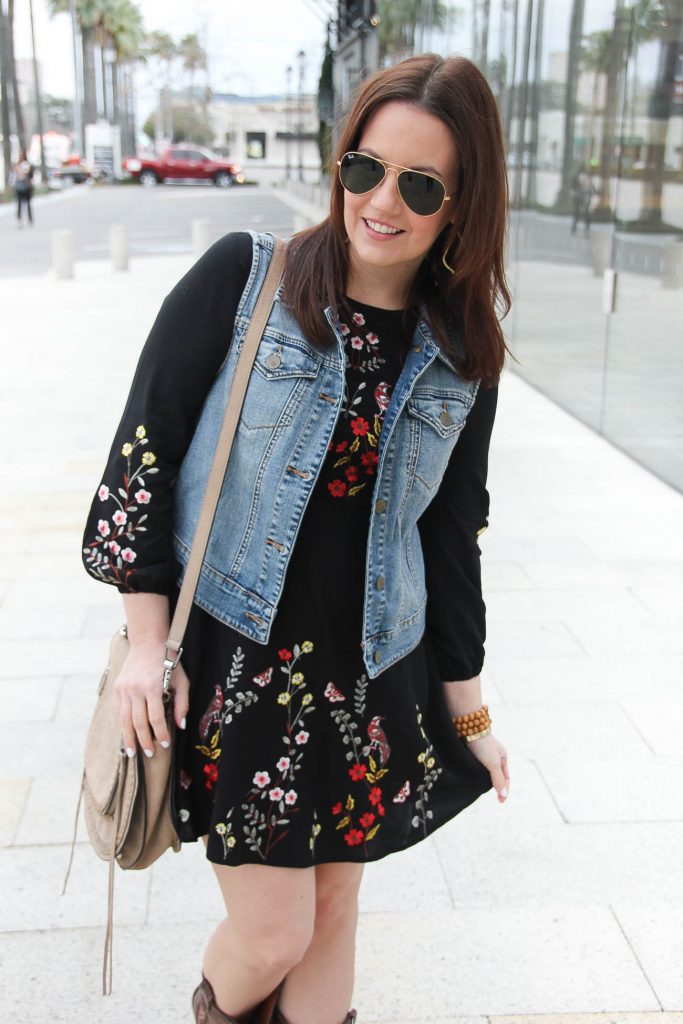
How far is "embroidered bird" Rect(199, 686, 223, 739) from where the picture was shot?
1.73 m

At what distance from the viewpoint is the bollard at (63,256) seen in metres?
15.0

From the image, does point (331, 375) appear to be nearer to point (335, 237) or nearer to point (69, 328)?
point (335, 237)

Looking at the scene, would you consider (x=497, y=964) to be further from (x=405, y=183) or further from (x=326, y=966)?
(x=405, y=183)

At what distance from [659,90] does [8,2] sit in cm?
4105

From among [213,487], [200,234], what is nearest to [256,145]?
[200,234]

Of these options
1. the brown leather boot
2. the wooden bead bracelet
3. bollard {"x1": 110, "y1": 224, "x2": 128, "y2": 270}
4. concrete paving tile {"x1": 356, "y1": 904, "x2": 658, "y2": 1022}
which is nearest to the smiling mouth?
the wooden bead bracelet

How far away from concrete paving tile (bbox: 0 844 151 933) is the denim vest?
1.38m

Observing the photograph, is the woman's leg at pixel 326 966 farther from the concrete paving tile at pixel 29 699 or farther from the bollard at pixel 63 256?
the bollard at pixel 63 256

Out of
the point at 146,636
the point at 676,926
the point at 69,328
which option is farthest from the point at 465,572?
the point at 69,328

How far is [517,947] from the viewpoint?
2648mm

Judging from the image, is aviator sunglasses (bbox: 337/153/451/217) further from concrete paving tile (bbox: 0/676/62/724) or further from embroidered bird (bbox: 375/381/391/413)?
concrete paving tile (bbox: 0/676/62/724)

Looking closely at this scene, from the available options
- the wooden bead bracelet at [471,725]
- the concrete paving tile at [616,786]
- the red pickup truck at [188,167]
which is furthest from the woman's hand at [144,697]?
the red pickup truck at [188,167]

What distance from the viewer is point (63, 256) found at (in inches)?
607

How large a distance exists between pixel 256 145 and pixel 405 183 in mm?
102382
